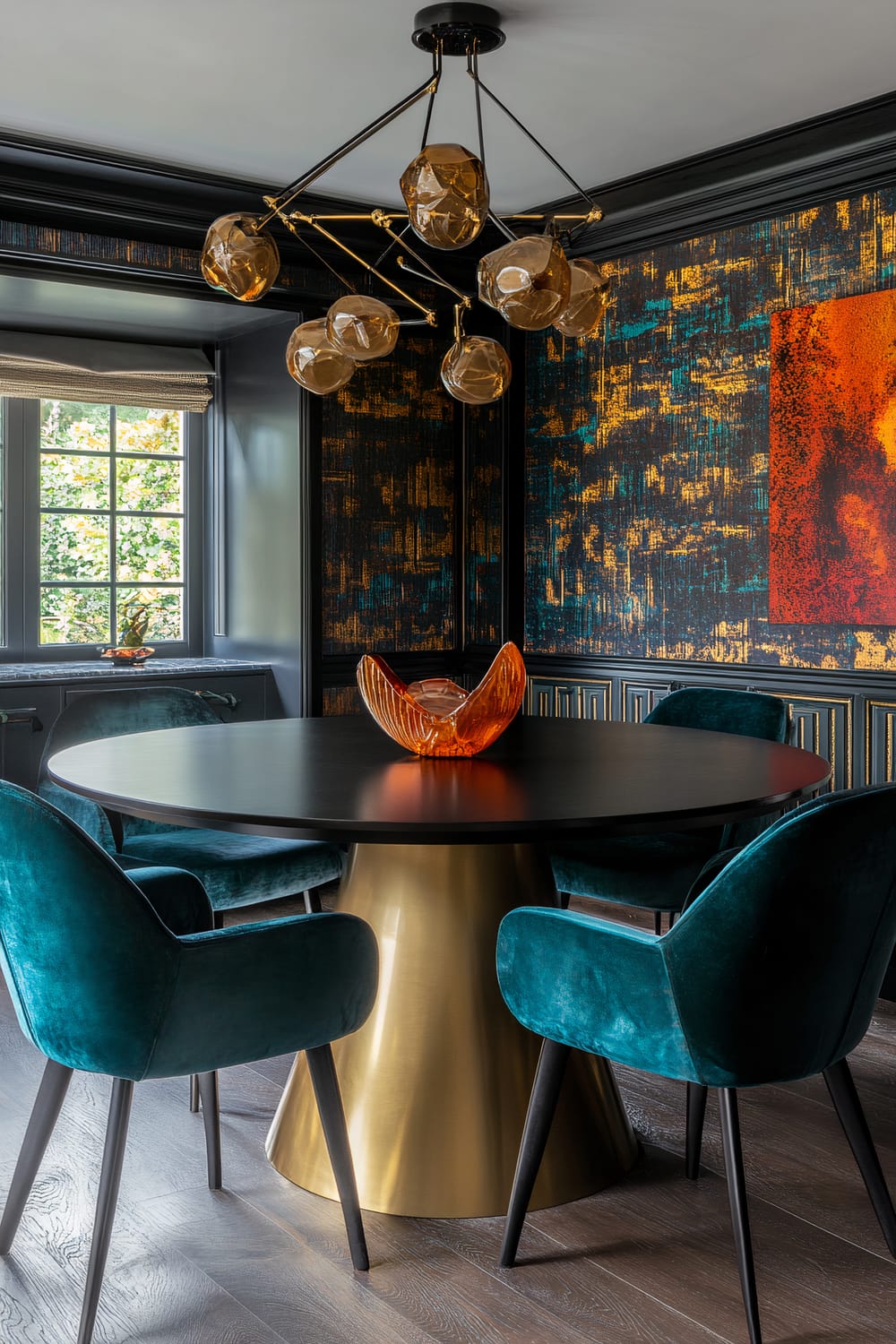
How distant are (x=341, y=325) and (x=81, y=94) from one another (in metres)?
1.34

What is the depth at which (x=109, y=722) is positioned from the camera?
3.10 meters

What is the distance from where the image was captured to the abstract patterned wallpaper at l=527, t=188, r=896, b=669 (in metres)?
3.81

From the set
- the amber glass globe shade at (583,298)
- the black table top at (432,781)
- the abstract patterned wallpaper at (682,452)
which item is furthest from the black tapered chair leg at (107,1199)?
the abstract patterned wallpaper at (682,452)

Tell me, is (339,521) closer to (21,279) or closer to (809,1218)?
(21,279)

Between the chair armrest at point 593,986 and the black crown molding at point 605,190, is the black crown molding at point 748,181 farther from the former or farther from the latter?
the chair armrest at point 593,986

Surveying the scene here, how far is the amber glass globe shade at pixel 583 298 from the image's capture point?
2.71m

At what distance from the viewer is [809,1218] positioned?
212 centimetres

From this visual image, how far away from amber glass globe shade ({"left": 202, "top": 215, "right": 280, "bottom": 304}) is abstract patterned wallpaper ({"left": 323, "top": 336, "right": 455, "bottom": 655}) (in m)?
2.09

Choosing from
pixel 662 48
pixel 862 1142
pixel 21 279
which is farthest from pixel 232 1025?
pixel 21 279

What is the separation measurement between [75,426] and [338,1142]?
11.6 ft

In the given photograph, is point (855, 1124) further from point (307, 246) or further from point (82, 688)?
point (82, 688)

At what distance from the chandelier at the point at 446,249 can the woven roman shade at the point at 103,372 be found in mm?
2101

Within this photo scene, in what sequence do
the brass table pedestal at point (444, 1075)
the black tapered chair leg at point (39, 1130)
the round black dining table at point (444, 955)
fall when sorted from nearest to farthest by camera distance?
the black tapered chair leg at point (39, 1130)
the round black dining table at point (444, 955)
the brass table pedestal at point (444, 1075)

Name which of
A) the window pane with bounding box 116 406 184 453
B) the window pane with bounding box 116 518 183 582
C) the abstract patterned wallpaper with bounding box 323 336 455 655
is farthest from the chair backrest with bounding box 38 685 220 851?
the window pane with bounding box 116 406 184 453
